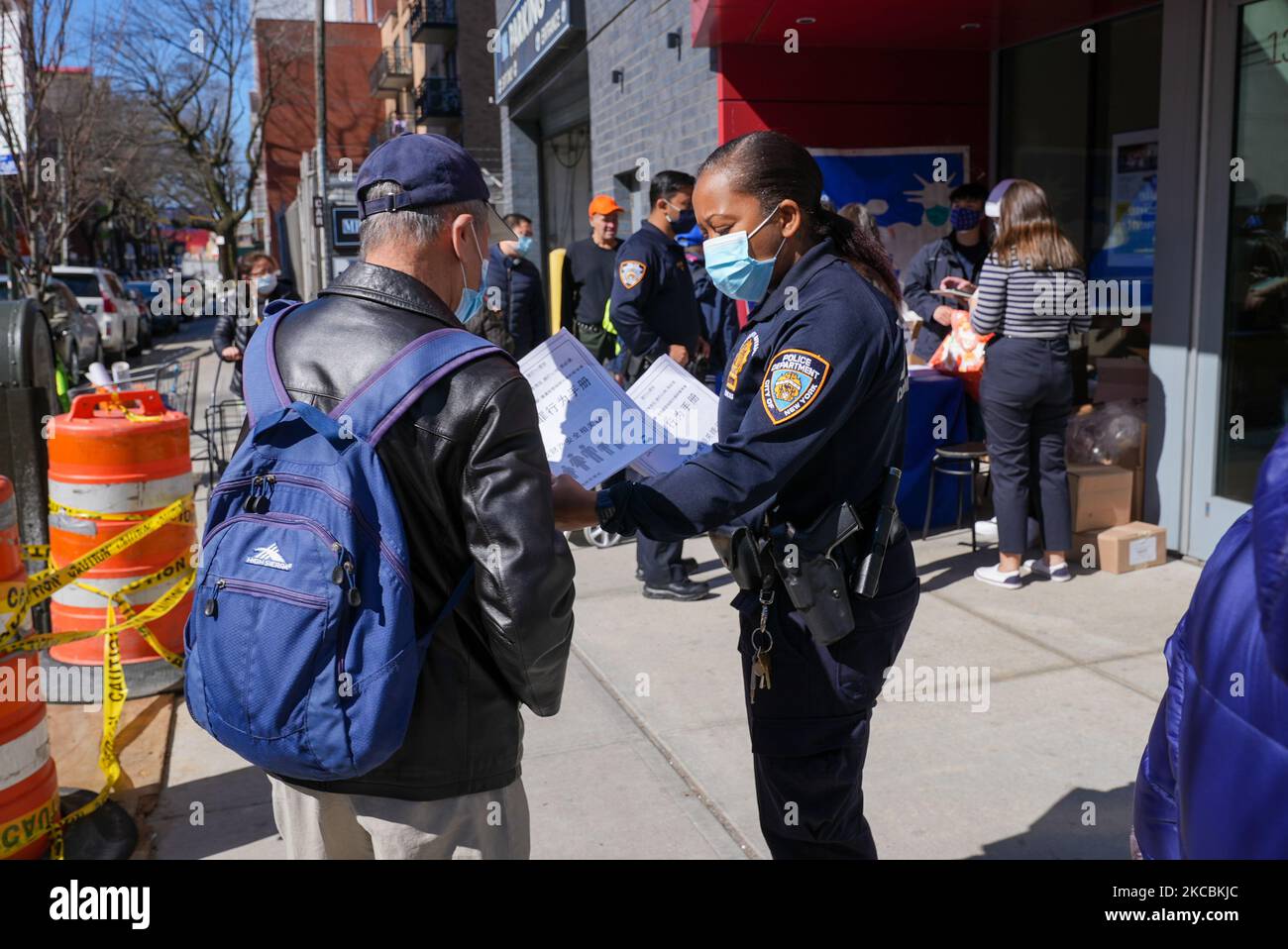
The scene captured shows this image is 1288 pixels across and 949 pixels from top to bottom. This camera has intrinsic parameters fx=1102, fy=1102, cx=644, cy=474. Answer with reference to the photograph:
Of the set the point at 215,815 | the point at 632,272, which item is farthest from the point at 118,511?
the point at 632,272

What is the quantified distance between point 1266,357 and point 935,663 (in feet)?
8.50

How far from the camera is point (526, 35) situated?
1300 centimetres

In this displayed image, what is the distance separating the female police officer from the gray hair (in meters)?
0.63

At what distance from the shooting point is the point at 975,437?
7.05m

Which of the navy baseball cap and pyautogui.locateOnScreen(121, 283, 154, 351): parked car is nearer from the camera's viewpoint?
the navy baseball cap

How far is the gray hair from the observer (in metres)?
1.90

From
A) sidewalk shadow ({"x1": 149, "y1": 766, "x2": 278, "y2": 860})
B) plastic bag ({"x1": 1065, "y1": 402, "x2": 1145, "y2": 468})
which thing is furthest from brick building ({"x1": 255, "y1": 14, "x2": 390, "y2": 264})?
sidewalk shadow ({"x1": 149, "y1": 766, "x2": 278, "y2": 860})

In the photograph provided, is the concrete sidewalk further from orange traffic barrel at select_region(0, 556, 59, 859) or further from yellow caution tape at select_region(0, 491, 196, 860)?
orange traffic barrel at select_region(0, 556, 59, 859)

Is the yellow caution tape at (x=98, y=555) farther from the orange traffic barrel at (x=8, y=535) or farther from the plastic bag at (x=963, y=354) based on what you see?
the plastic bag at (x=963, y=354)

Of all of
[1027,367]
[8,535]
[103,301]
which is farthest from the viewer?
[103,301]

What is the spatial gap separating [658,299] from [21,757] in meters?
3.99

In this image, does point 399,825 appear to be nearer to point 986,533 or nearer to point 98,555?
point 98,555
